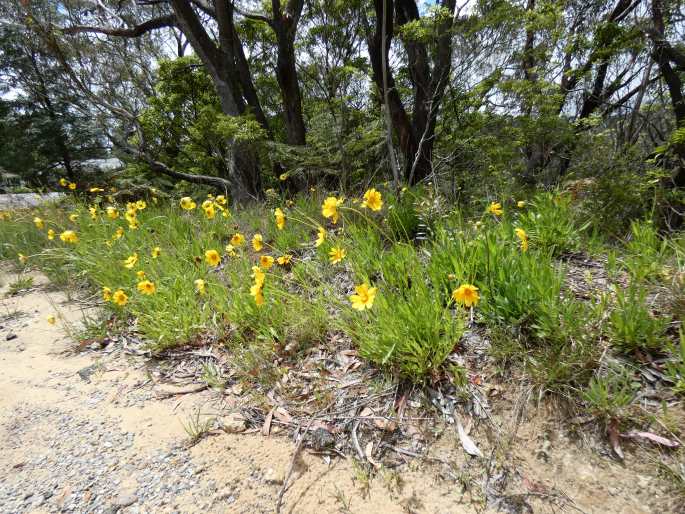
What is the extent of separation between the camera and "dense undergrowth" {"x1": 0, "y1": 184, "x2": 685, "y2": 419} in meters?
1.36

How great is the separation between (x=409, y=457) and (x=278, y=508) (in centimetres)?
54

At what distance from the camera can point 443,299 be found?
6.10 ft

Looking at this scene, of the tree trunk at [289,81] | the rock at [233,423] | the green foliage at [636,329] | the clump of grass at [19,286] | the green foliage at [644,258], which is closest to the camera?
the green foliage at [636,329]

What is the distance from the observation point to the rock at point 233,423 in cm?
155

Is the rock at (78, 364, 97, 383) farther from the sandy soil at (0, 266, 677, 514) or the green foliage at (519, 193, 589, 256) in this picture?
the green foliage at (519, 193, 589, 256)

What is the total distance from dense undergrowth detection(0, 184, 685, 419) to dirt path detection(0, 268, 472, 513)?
1.33 ft

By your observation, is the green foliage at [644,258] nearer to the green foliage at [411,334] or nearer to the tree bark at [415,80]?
the green foliage at [411,334]

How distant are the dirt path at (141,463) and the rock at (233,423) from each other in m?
0.03

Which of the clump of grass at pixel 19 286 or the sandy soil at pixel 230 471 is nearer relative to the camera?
the sandy soil at pixel 230 471

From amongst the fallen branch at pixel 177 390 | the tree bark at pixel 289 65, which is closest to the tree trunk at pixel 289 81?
the tree bark at pixel 289 65

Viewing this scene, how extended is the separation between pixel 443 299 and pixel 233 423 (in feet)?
4.27

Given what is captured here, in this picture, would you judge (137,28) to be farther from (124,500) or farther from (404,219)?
(124,500)

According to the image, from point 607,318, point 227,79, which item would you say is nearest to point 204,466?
point 607,318

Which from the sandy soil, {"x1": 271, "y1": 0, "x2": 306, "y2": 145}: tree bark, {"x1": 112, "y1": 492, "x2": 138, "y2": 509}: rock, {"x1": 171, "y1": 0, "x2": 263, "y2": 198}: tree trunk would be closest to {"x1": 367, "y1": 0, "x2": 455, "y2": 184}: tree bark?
{"x1": 271, "y1": 0, "x2": 306, "y2": 145}: tree bark
